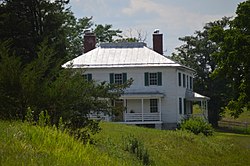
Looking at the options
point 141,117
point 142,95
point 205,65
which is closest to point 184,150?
point 142,95

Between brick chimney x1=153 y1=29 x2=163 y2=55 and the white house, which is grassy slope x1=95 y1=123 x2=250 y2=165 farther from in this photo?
brick chimney x1=153 y1=29 x2=163 y2=55

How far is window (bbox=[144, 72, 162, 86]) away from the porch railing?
287cm

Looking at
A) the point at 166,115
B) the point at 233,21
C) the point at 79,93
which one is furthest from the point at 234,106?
the point at 79,93

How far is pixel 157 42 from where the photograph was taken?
57.3 metres

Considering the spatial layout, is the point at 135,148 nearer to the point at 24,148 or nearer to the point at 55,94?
the point at 55,94

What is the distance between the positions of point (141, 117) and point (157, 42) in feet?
30.3

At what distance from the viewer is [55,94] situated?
16062 mm

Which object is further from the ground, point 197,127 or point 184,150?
point 197,127

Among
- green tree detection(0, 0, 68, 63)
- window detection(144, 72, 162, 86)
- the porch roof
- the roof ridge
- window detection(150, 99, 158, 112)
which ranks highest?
the roof ridge

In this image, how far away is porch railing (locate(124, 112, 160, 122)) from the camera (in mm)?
51625

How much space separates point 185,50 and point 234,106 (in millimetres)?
33436

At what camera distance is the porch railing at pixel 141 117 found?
51625 millimetres

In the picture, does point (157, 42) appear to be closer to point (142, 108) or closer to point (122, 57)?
point (122, 57)

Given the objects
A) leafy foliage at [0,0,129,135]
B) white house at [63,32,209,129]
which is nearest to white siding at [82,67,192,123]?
white house at [63,32,209,129]
